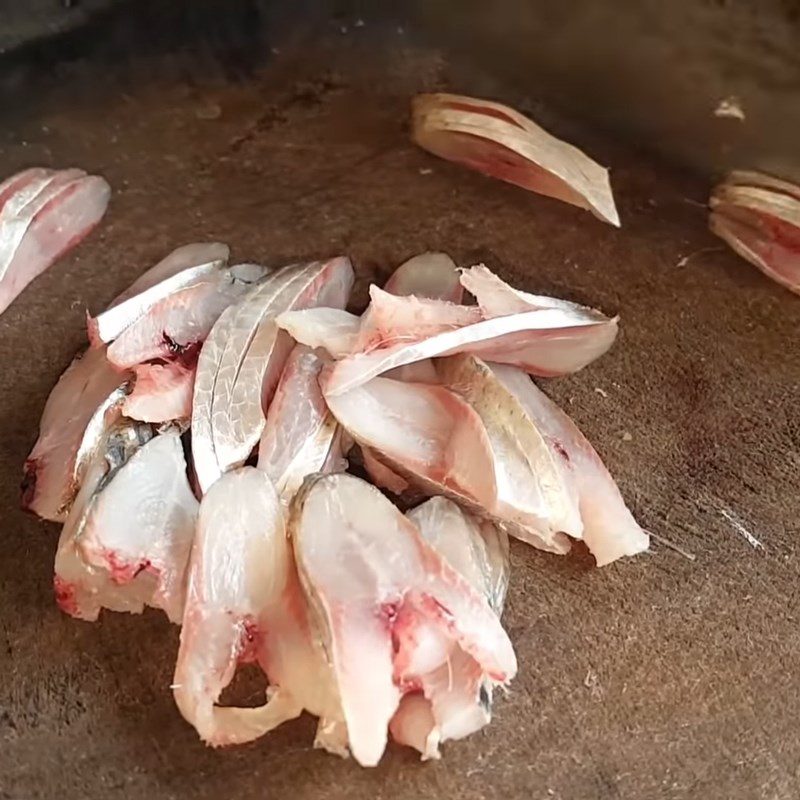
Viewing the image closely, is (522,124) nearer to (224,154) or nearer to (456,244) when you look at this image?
(456,244)

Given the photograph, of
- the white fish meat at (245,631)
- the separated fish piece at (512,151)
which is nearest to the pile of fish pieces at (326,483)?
the white fish meat at (245,631)

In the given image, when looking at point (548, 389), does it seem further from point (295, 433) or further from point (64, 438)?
point (64, 438)

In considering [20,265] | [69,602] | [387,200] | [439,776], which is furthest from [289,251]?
[439,776]

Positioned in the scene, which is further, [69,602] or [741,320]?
[741,320]

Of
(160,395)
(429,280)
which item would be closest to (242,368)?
(160,395)

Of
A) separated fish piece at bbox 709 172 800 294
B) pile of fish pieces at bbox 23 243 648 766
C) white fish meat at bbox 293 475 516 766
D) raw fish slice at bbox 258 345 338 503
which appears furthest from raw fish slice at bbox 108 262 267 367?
separated fish piece at bbox 709 172 800 294

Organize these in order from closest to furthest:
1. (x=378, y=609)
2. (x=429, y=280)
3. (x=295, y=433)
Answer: (x=378, y=609), (x=295, y=433), (x=429, y=280)

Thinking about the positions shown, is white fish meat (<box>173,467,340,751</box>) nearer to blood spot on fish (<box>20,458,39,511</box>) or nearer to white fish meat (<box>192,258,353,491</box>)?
white fish meat (<box>192,258,353,491</box>)
